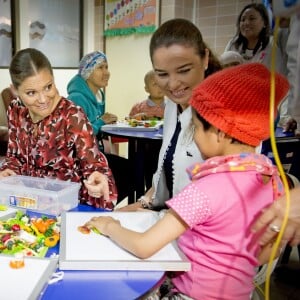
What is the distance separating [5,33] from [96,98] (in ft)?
6.56

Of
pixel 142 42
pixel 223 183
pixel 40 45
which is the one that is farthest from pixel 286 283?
pixel 40 45

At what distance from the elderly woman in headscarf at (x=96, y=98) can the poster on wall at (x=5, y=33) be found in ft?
5.83

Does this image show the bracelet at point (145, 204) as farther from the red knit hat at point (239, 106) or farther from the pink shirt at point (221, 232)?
the red knit hat at point (239, 106)

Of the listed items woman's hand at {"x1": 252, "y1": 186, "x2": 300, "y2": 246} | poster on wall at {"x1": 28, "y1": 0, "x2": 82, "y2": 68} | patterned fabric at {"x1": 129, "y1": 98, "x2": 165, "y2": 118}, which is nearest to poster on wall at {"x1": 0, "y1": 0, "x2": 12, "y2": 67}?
poster on wall at {"x1": 28, "y1": 0, "x2": 82, "y2": 68}

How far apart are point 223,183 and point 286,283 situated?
176 centimetres

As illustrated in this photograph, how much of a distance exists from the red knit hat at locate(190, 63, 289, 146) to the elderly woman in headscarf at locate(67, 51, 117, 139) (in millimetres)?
2230

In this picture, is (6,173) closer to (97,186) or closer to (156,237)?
(97,186)

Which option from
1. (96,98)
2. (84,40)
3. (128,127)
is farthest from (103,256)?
(84,40)

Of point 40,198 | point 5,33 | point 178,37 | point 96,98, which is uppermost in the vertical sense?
point 5,33

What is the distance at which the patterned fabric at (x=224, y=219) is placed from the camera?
0.91 meters

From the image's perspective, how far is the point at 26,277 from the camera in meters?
0.84

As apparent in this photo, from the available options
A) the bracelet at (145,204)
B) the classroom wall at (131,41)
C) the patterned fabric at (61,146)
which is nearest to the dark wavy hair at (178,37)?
the patterned fabric at (61,146)

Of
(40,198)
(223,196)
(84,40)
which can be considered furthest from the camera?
(84,40)

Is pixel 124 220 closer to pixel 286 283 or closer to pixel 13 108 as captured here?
pixel 13 108
